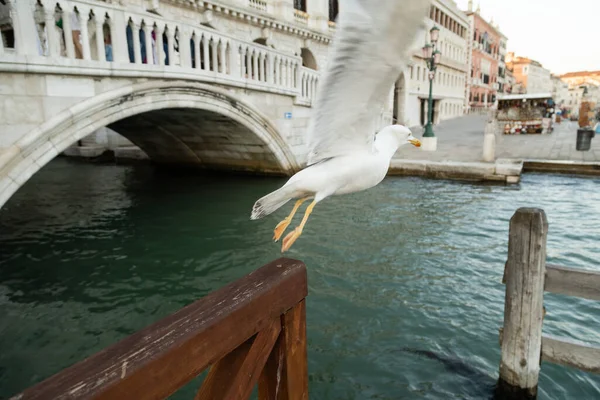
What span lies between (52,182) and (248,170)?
485cm

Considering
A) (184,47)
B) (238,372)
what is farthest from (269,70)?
(238,372)

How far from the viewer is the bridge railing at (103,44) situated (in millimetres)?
4031

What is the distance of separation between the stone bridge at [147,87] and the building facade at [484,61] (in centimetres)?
3102

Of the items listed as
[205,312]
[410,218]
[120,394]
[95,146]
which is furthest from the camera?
[95,146]

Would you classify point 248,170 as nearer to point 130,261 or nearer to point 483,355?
point 130,261

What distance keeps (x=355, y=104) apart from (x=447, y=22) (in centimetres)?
3252

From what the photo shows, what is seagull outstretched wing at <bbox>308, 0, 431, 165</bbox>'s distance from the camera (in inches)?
56.2

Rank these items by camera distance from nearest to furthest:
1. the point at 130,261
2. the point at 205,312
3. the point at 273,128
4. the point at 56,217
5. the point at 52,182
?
the point at 205,312
the point at 130,261
the point at 56,217
the point at 273,128
the point at 52,182

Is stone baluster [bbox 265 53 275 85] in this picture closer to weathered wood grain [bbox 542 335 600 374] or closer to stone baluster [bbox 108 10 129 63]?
stone baluster [bbox 108 10 129 63]

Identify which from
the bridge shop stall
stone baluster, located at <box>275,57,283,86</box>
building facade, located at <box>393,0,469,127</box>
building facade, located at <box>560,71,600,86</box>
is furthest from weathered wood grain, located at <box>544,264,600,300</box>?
building facade, located at <box>560,71,600,86</box>

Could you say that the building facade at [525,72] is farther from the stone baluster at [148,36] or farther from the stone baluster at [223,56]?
the stone baluster at [148,36]

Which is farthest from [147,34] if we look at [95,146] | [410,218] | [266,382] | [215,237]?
[95,146]

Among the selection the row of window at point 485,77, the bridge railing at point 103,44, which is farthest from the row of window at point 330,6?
the row of window at point 485,77

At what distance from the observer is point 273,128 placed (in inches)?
343
